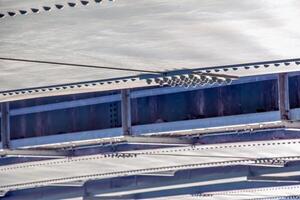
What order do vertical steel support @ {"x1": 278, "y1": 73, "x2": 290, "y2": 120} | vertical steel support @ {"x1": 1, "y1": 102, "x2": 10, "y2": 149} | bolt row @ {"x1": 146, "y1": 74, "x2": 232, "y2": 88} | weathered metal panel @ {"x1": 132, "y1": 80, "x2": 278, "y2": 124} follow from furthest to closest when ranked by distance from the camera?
1. vertical steel support @ {"x1": 1, "y1": 102, "x2": 10, "y2": 149}
2. weathered metal panel @ {"x1": 132, "y1": 80, "x2": 278, "y2": 124}
3. vertical steel support @ {"x1": 278, "y1": 73, "x2": 290, "y2": 120}
4. bolt row @ {"x1": 146, "y1": 74, "x2": 232, "y2": 88}

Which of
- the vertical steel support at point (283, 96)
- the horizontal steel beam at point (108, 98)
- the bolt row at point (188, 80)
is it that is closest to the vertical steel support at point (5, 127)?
the horizontal steel beam at point (108, 98)

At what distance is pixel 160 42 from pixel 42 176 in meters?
14.2

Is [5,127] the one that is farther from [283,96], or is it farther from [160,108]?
[283,96]

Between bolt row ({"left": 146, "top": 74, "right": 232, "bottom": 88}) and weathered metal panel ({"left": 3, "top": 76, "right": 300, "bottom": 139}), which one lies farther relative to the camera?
weathered metal panel ({"left": 3, "top": 76, "right": 300, "bottom": 139})

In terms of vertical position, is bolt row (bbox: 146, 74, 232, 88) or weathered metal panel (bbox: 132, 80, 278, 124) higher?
bolt row (bbox: 146, 74, 232, 88)

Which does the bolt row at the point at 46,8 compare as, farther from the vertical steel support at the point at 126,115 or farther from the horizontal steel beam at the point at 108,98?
the vertical steel support at the point at 126,115

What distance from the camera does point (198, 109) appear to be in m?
18.8

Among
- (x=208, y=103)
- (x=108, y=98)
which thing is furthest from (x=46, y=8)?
(x=108, y=98)

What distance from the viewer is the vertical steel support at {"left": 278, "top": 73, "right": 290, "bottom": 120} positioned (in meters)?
16.9

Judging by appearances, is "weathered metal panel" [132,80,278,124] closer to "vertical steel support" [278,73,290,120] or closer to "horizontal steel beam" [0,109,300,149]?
"horizontal steel beam" [0,109,300,149]

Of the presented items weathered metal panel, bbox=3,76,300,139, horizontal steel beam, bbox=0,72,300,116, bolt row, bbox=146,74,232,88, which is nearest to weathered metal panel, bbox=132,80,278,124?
weathered metal panel, bbox=3,76,300,139

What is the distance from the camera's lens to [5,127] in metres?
21.0

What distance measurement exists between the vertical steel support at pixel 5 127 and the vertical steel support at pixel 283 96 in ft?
25.4

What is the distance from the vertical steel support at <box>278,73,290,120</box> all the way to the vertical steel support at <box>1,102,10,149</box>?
7737mm
